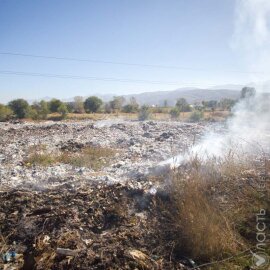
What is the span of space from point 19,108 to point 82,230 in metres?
28.6

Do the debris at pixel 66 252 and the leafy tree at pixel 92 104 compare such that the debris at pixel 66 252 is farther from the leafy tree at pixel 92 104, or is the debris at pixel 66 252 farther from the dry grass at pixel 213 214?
the leafy tree at pixel 92 104

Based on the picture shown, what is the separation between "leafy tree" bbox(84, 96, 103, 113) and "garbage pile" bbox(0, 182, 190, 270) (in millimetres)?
33318

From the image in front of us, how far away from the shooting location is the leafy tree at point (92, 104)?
37.8m

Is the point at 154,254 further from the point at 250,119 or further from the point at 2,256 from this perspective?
the point at 250,119

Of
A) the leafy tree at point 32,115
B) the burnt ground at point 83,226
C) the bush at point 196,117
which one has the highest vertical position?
the leafy tree at point 32,115

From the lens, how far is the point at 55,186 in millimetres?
5684

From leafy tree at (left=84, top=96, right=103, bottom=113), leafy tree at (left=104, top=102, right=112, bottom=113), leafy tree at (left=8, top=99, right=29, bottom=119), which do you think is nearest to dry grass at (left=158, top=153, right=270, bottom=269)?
leafy tree at (left=8, top=99, right=29, bottom=119)

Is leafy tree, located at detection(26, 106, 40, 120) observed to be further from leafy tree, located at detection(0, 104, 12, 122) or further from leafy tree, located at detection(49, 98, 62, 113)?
leafy tree, located at detection(49, 98, 62, 113)

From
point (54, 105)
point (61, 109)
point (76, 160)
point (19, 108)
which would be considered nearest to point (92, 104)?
point (54, 105)

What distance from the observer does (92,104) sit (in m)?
37.8

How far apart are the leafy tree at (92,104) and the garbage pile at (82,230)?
33318 mm

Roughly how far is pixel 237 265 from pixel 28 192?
12.3 feet

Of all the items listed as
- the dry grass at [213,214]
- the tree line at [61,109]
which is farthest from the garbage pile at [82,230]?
the tree line at [61,109]

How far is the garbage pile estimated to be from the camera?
2881 millimetres
